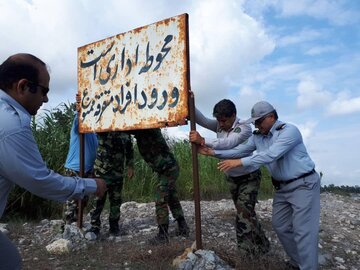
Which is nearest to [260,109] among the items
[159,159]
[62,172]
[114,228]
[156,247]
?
[159,159]

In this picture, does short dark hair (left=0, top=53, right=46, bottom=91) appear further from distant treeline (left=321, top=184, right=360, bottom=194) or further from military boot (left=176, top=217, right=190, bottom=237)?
distant treeline (left=321, top=184, right=360, bottom=194)

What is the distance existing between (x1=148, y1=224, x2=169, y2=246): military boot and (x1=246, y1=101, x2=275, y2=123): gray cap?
5.33 ft

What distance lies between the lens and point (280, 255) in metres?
5.20

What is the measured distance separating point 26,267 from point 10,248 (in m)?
2.35

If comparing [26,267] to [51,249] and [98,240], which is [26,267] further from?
[98,240]

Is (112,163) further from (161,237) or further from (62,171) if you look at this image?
(62,171)

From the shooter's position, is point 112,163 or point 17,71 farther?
point 112,163

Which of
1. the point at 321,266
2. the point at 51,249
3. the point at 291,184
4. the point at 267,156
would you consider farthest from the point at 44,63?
the point at 321,266

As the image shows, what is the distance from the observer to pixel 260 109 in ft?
14.4

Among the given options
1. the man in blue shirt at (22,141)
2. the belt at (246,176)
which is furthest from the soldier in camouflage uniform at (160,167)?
the man in blue shirt at (22,141)

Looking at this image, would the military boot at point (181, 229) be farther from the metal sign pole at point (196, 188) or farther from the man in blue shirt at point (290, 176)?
the man in blue shirt at point (290, 176)

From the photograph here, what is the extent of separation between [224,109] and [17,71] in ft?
8.13

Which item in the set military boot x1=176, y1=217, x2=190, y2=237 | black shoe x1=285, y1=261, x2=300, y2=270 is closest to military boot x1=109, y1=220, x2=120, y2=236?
military boot x1=176, y1=217, x2=190, y2=237

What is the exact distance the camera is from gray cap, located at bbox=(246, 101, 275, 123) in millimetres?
4375
